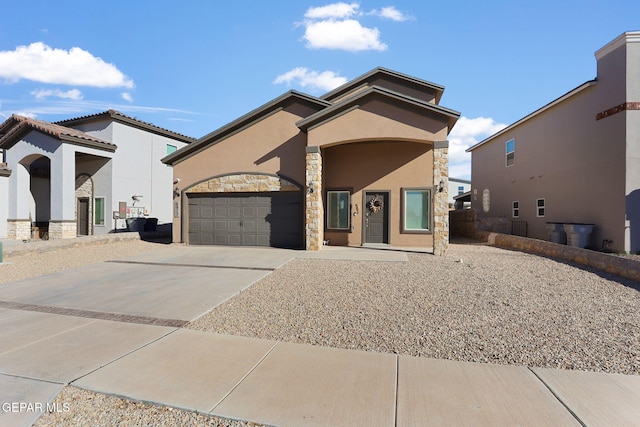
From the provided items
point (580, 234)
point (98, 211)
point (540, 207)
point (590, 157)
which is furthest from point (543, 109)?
point (98, 211)

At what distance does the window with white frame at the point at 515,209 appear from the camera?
1906 centimetres

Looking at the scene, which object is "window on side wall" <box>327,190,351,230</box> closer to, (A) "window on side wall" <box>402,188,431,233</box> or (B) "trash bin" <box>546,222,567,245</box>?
(A) "window on side wall" <box>402,188,431,233</box>

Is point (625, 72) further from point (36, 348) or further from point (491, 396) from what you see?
point (36, 348)

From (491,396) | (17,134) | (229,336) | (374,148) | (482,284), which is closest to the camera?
(491,396)

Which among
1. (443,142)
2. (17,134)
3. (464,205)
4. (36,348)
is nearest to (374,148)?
(443,142)

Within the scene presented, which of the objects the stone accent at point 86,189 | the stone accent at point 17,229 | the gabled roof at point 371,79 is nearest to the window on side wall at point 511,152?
the gabled roof at point 371,79

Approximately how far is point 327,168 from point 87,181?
15.4m

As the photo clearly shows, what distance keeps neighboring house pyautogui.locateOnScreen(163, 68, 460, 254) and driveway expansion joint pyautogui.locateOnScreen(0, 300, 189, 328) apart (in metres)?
7.58

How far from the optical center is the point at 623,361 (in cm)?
360

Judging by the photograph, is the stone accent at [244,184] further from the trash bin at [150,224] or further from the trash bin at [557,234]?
the trash bin at [557,234]

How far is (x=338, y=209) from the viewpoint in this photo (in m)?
13.8

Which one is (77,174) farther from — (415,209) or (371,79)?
(415,209)

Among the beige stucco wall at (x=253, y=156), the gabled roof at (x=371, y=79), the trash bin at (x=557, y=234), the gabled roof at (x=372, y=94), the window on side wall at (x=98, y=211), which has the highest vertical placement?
the gabled roof at (x=371, y=79)

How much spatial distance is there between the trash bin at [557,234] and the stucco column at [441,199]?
24.3 feet
